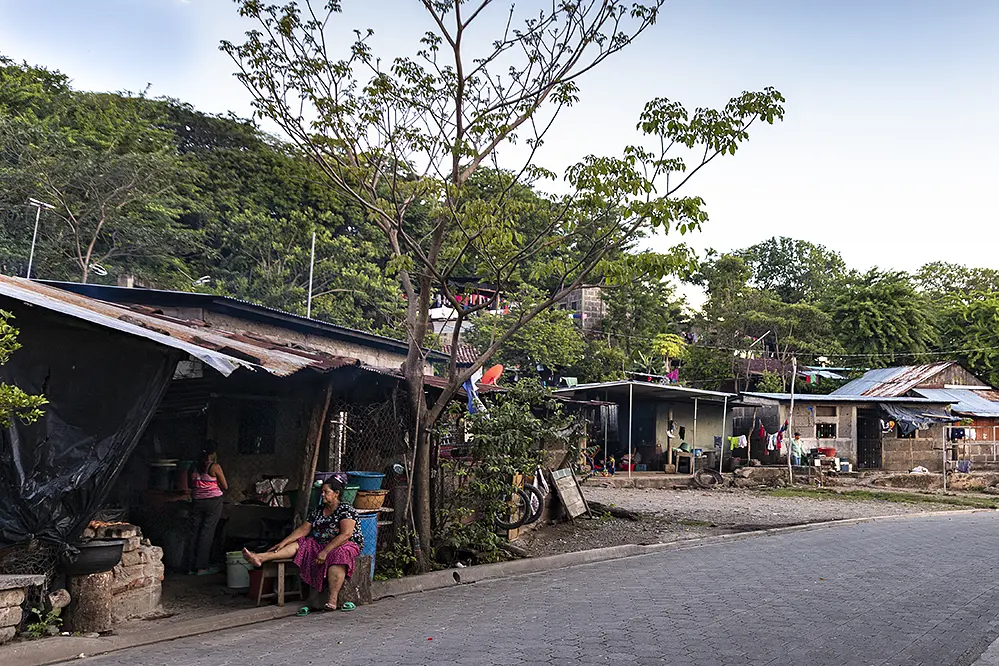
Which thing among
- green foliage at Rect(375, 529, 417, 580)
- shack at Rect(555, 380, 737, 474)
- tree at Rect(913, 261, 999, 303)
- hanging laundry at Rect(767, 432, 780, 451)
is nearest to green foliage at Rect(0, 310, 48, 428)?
green foliage at Rect(375, 529, 417, 580)

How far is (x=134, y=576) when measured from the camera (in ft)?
25.6

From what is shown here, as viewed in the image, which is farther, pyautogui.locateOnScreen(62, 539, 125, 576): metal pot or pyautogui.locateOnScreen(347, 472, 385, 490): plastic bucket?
pyautogui.locateOnScreen(347, 472, 385, 490): plastic bucket

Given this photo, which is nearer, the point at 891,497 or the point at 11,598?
the point at 11,598

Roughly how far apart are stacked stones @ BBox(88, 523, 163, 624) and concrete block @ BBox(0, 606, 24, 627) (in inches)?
35.0

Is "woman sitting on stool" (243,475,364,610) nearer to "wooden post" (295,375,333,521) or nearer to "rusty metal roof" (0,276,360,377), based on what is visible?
"wooden post" (295,375,333,521)

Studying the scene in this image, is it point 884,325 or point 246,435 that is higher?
point 884,325

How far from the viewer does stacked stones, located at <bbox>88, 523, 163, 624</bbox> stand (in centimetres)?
759

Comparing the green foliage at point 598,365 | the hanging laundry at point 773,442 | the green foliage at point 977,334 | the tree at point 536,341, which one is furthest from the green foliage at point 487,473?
the green foliage at point 977,334

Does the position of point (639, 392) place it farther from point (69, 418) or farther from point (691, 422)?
point (69, 418)

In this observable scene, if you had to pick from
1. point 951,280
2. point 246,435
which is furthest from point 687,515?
point 951,280

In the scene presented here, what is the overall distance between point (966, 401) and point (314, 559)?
33.0m

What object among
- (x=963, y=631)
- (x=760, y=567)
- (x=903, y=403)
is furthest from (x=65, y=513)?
(x=903, y=403)

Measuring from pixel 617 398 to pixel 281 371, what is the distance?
2368 centimetres

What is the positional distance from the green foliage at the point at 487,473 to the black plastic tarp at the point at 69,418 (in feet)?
15.7
